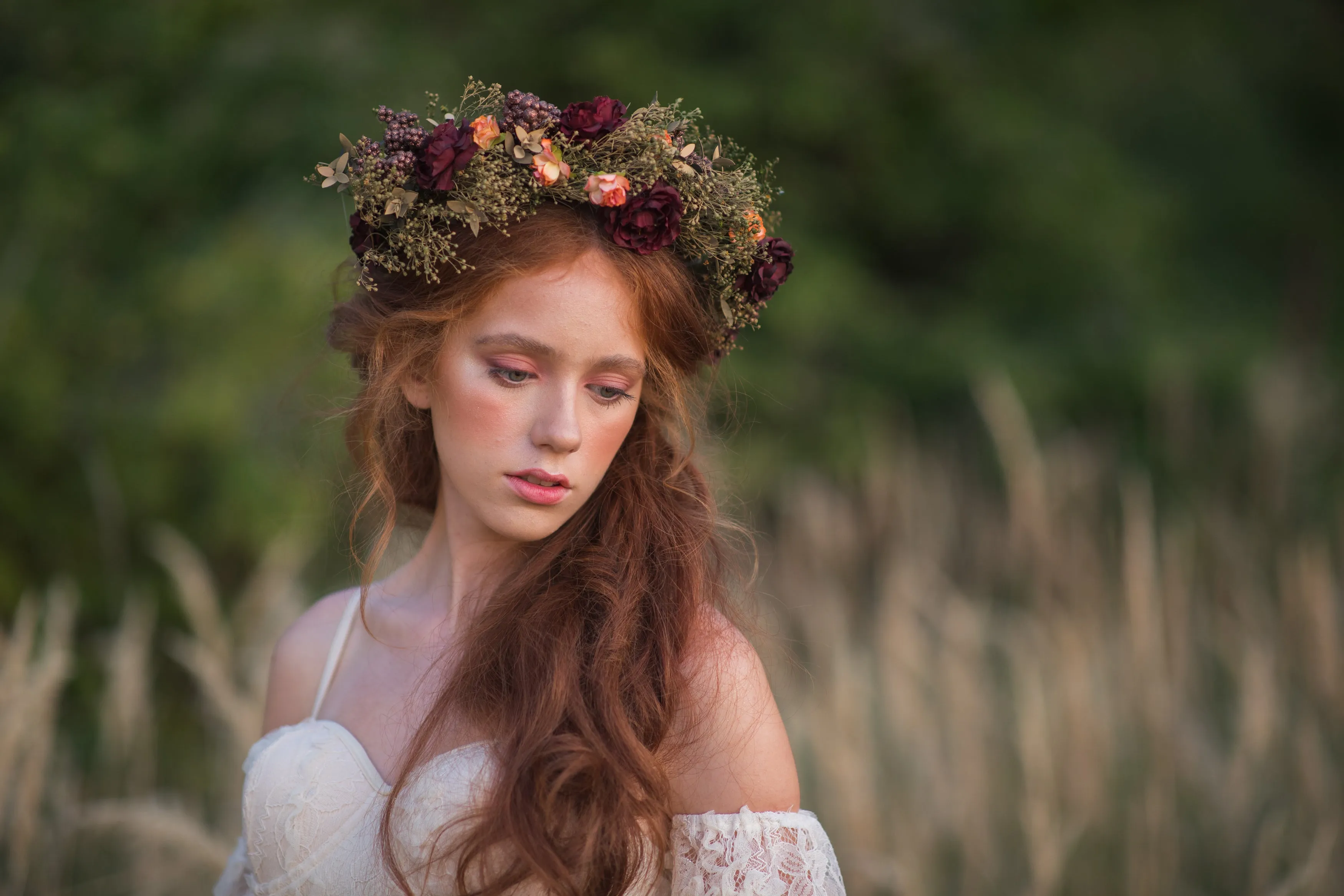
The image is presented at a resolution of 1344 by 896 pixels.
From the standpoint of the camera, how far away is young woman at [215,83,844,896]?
1535mm

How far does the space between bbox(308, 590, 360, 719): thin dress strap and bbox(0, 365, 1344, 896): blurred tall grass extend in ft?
1.87

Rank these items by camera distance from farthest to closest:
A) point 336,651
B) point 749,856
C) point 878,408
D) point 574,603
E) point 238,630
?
point 878,408 < point 238,630 < point 336,651 < point 574,603 < point 749,856

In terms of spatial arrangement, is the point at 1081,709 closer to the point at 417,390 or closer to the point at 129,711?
the point at 417,390

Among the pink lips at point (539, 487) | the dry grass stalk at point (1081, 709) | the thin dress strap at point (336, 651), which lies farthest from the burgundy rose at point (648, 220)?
the dry grass stalk at point (1081, 709)

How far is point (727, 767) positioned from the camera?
1.56 metres

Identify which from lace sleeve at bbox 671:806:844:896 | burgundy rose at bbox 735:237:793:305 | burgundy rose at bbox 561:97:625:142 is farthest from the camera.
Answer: burgundy rose at bbox 735:237:793:305

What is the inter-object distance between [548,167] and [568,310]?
233mm

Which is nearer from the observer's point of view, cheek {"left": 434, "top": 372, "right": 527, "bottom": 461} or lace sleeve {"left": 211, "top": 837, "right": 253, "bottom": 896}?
cheek {"left": 434, "top": 372, "right": 527, "bottom": 461}

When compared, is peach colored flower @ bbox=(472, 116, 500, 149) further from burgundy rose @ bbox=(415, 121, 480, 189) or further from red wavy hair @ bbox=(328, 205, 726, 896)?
red wavy hair @ bbox=(328, 205, 726, 896)

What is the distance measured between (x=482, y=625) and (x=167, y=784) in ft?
8.11

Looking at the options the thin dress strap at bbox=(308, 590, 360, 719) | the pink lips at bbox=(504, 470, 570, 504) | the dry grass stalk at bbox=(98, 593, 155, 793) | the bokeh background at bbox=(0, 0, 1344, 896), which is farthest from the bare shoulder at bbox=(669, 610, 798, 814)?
the dry grass stalk at bbox=(98, 593, 155, 793)

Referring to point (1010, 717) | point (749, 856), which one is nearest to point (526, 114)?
point (749, 856)

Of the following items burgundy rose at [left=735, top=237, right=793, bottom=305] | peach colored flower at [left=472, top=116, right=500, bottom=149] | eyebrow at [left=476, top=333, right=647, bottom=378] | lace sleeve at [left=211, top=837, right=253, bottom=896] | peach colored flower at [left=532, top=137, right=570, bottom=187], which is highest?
peach colored flower at [left=472, top=116, right=500, bottom=149]

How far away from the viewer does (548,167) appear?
5.46ft
